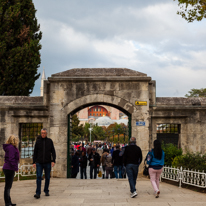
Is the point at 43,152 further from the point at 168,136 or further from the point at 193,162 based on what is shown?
the point at 168,136

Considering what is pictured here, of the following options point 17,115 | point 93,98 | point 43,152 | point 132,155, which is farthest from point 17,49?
point 132,155

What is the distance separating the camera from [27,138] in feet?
42.7

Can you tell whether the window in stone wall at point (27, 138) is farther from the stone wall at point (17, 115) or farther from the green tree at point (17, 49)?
→ the green tree at point (17, 49)

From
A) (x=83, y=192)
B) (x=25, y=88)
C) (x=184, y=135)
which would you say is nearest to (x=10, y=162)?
(x=83, y=192)

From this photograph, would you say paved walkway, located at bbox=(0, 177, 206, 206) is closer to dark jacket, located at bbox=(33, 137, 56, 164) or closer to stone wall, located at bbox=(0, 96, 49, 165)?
dark jacket, located at bbox=(33, 137, 56, 164)

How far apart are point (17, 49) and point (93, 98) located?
10.1 metres

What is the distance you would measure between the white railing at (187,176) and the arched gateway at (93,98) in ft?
7.60

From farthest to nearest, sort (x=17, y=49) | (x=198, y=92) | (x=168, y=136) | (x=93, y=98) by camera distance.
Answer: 1. (x=198, y=92)
2. (x=17, y=49)
3. (x=168, y=136)
4. (x=93, y=98)

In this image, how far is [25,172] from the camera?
11875 mm

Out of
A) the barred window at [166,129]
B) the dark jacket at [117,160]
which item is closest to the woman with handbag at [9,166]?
the dark jacket at [117,160]

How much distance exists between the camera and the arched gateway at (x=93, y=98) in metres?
11.8

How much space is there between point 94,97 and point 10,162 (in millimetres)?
6109

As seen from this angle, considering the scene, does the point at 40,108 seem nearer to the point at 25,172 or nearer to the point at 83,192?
the point at 25,172

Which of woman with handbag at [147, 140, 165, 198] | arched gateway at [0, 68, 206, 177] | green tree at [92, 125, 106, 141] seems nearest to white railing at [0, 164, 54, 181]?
arched gateway at [0, 68, 206, 177]
